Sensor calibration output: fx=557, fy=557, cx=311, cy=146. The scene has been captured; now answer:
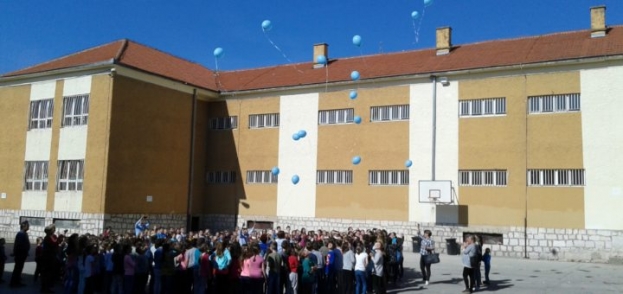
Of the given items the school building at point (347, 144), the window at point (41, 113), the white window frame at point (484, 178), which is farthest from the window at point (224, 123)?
the white window frame at point (484, 178)

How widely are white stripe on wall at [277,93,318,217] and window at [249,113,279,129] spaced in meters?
0.41

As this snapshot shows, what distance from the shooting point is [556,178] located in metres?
22.7

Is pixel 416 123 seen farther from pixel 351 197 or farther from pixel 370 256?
pixel 370 256

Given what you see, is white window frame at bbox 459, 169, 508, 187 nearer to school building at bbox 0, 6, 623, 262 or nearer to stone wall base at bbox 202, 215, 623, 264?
school building at bbox 0, 6, 623, 262

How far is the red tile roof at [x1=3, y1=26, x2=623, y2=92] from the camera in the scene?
955 inches

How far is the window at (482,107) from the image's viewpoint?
955 inches

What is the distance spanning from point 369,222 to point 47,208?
15161 millimetres

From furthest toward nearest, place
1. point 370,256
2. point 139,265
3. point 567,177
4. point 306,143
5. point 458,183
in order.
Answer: point 306,143 → point 458,183 → point 567,177 → point 370,256 → point 139,265

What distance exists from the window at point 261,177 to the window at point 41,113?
33.5ft

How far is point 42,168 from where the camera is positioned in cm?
2697

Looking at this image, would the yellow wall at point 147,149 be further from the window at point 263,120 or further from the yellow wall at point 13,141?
the yellow wall at point 13,141

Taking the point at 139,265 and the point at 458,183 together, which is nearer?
the point at 139,265

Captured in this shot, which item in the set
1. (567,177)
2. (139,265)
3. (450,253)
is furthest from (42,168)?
(567,177)

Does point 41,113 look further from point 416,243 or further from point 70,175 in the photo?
point 416,243
